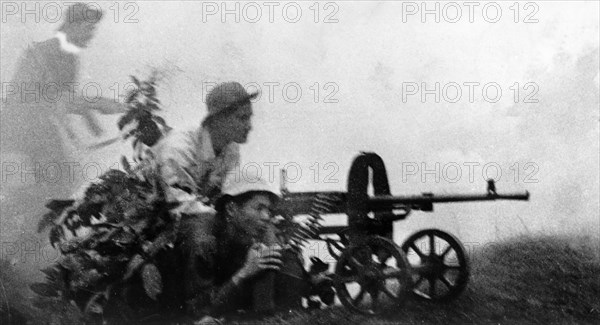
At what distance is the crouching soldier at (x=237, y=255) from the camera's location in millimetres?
4195

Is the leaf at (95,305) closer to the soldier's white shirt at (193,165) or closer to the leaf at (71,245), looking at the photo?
the leaf at (71,245)

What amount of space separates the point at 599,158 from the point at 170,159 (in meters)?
3.71

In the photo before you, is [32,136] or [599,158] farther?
[32,136]

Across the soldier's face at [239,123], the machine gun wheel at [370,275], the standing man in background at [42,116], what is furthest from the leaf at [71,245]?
the machine gun wheel at [370,275]

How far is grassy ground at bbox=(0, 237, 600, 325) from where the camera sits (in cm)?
427

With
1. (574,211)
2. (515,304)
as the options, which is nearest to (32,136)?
(515,304)

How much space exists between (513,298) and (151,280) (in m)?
3.09

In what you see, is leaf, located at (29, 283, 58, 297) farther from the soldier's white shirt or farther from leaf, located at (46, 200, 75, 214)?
the soldier's white shirt

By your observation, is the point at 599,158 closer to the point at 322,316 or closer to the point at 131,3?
the point at 322,316

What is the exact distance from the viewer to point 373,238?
4.34 meters

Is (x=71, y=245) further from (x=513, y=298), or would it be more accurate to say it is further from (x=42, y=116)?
(x=513, y=298)

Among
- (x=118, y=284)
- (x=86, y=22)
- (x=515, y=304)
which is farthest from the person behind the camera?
(x=86, y=22)

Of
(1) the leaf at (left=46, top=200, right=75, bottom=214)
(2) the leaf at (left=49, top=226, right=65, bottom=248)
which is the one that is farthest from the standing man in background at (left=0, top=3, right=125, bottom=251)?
(2) the leaf at (left=49, top=226, right=65, bottom=248)

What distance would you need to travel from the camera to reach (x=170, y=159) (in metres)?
4.36
